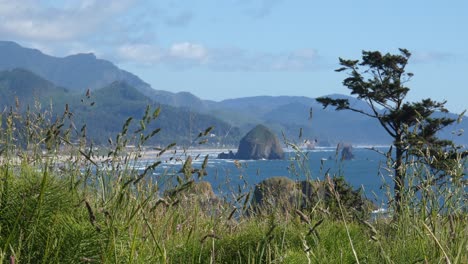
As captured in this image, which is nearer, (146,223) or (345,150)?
(146,223)

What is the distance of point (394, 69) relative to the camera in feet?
130

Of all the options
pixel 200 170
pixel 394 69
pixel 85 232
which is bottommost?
pixel 85 232

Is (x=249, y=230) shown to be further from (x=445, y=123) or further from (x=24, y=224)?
(x=445, y=123)

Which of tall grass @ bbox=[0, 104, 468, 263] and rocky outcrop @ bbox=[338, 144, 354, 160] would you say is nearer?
tall grass @ bbox=[0, 104, 468, 263]

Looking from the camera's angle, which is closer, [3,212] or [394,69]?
[3,212]

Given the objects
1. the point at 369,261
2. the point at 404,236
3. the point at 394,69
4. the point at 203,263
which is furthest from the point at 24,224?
the point at 394,69

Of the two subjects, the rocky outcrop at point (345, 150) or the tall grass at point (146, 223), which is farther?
the rocky outcrop at point (345, 150)

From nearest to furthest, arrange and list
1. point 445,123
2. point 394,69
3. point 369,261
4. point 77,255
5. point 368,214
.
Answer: point 77,255 → point 369,261 → point 368,214 → point 445,123 → point 394,69

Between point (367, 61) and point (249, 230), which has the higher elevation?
point (367, 61)

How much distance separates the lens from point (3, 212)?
3.96 meters

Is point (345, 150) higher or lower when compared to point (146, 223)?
higher

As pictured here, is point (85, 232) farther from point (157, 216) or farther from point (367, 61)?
point (367, 61)

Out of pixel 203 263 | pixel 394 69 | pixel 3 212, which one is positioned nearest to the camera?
pixel 3 212

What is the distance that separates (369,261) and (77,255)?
216cm
